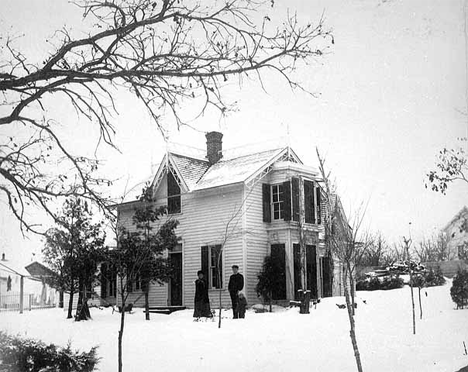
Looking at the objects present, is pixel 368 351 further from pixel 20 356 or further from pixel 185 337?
pixel 20 356

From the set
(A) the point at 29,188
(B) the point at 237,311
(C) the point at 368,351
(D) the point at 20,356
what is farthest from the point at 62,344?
(B) the point at 237,311

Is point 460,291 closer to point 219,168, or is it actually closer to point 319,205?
point 319,205

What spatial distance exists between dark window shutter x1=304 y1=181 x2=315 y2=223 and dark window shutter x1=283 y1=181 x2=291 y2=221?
0.68 meters

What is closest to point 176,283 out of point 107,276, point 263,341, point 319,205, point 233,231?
point 233,231

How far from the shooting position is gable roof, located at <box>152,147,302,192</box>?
15531 millimetres

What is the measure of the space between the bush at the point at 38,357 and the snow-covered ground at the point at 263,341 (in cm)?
29

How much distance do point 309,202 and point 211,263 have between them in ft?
10.6

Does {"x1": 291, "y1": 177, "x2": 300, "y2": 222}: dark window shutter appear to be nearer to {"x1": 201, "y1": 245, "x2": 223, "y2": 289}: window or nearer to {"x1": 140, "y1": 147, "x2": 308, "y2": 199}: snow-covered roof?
{"x1": 140, "y1": 147, "x2": 308, "y2": 199}: snow-covered roof

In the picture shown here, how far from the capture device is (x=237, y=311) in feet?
42.1

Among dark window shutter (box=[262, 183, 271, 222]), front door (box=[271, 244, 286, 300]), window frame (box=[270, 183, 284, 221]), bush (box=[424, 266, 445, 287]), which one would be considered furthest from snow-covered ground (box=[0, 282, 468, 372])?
bush (box=[424, 266, 445, 287])

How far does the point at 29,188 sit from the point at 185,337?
14.3ft

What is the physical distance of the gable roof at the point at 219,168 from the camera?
15531 millimetres

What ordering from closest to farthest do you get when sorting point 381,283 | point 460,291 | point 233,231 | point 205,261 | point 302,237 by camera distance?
point 460,291 < point 233,231 < point 302,237 < point 205,261 < point 381,283

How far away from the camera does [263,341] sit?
9.53 metres
